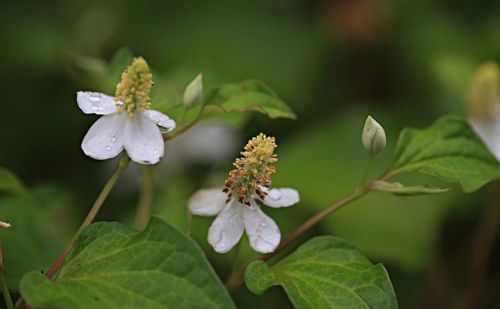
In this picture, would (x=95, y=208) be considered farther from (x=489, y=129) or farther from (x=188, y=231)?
(x=489, y=129)

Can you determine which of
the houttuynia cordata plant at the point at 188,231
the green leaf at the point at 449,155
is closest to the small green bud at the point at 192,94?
the houttuynia cordata plant at the point at 188,231

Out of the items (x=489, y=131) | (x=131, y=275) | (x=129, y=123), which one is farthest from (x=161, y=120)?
(x=489, y=131)

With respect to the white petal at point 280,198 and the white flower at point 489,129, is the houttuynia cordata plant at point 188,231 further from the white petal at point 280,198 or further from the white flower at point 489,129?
the white flower at point 489,129

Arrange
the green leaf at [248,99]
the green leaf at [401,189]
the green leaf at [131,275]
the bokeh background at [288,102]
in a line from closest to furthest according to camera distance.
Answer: the green leaf at [131,275]
the green leaf at [401,189]
the green leaf at [248,99]
the bokeh background at [288,102]

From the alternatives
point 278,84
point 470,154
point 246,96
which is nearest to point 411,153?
point 470,154

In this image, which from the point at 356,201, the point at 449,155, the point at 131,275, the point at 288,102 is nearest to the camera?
the point at 131,275
